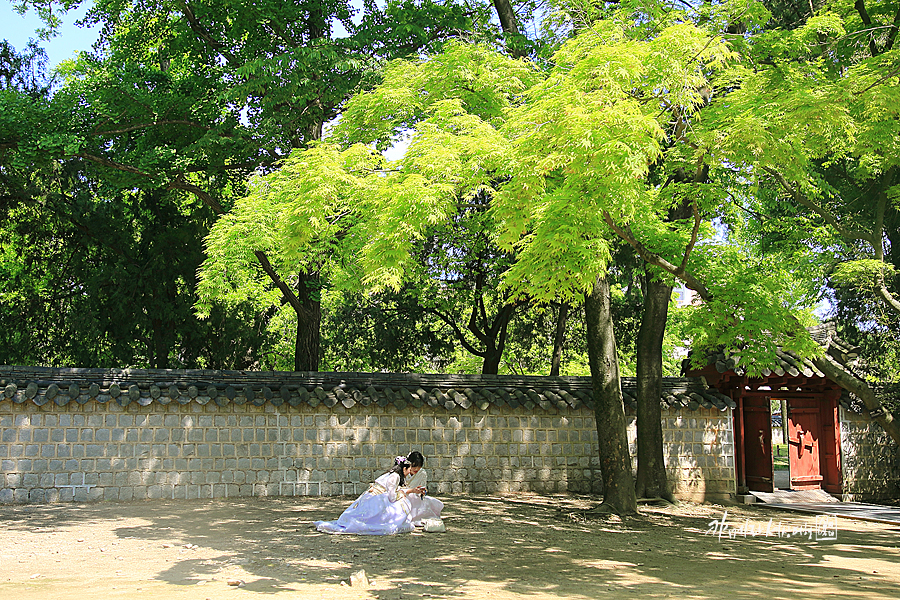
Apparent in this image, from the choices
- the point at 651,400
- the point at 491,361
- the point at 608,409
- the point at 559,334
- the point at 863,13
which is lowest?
the point at 608,409

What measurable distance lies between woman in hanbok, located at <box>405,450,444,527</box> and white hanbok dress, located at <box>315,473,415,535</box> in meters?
0.14

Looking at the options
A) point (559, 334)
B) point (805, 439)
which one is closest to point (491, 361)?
point (559, 334)

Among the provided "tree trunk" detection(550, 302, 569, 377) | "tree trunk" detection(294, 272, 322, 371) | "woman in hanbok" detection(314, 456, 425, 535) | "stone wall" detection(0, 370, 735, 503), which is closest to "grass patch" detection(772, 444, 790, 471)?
"tree trunk" detection(550, 302, 569, 377)

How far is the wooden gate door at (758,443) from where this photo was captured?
1341 centimetres

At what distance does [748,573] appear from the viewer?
6520 millimetres

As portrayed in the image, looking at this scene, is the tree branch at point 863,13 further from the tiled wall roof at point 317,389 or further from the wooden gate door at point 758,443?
the wooden gate door at point 758,443

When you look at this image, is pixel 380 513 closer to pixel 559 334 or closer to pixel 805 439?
pixel 559 334

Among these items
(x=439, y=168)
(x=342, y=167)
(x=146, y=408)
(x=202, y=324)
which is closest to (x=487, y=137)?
(x=439, y=168)

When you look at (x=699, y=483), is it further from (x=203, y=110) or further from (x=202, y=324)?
(x=203, y=110)

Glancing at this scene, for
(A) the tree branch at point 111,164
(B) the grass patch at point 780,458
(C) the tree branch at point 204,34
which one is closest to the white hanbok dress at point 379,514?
(A) the tree branch at point 111,164

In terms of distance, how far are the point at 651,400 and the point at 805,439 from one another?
462 cm

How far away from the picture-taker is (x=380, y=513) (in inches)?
324

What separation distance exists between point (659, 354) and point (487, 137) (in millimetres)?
5460

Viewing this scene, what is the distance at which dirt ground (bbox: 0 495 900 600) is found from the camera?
18.4 ft
